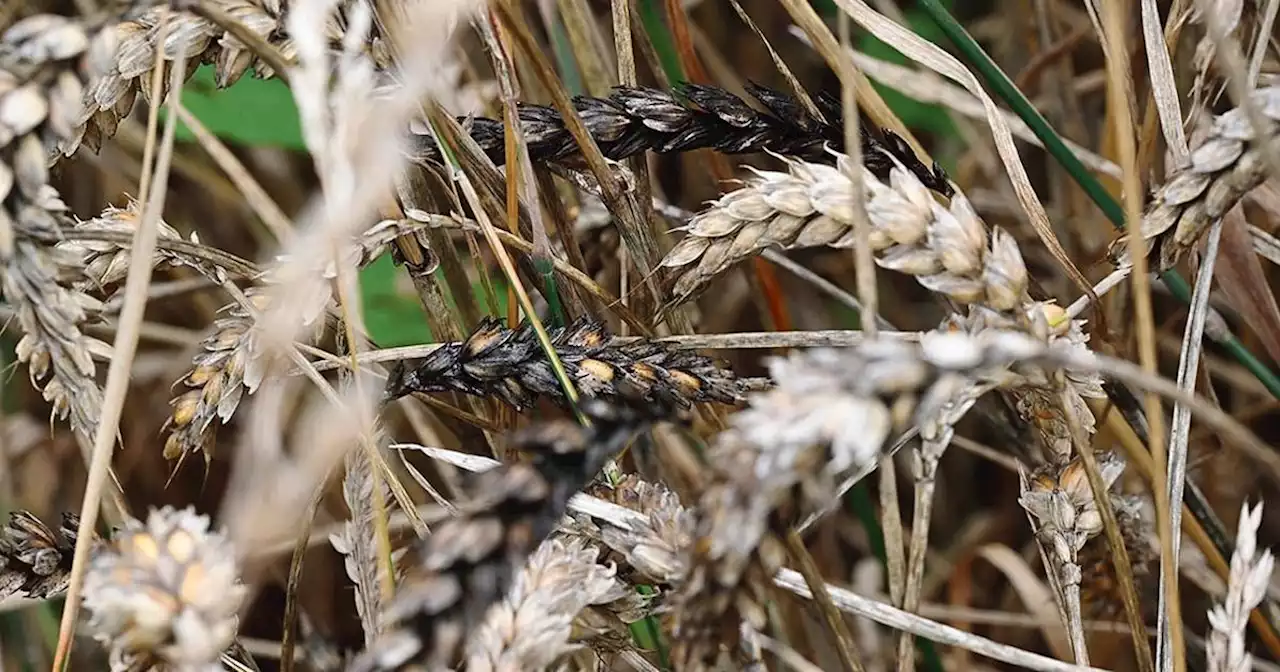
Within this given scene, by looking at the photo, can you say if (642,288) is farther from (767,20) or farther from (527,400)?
(767,20)

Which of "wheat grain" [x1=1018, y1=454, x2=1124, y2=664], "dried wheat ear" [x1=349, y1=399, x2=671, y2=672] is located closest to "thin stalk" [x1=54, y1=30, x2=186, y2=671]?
"dried wheat ear" [x1=349, y1=399, x2=671, y2=672]

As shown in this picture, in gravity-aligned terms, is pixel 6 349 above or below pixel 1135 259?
below

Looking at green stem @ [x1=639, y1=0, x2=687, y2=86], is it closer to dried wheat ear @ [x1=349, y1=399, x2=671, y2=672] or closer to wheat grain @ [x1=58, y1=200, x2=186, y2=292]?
wheat grain @ [x1=58, y1=200, x2=186, y2=292]

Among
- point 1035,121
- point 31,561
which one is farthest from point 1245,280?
point 31,561

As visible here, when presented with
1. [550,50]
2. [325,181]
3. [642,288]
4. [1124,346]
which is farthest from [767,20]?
[325,181]

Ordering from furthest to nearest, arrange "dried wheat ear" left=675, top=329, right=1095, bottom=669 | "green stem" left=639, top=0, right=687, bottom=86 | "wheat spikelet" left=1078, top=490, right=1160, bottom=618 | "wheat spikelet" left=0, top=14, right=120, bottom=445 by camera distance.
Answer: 1. "green stem" left=639, top=0, right=687, bottom=86
2. "wheat spikelet" left=1078, top=490, right=1160, bottom=618
3. "wheat spikelet" left=0, top=14, right=120, bottom=445
4. "dried wheat ear" left=675, top=329, right=1095, bottom=669

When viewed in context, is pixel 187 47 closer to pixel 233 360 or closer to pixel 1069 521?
pixel 233 360
